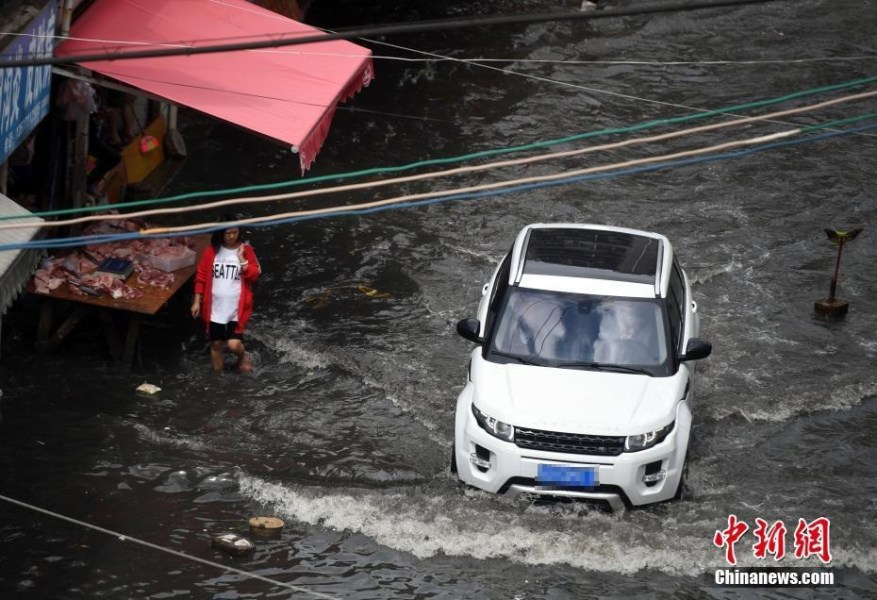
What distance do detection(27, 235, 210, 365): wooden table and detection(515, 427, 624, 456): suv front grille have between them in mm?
4238

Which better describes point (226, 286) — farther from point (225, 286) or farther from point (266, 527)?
point (266, 527)

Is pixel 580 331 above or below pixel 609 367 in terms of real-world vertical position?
above

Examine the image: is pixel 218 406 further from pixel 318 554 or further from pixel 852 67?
pixel 852 67

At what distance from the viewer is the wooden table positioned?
11.8 metres

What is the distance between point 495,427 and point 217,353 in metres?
3.75

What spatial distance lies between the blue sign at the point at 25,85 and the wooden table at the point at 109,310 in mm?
1586

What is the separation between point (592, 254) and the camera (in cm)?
1112

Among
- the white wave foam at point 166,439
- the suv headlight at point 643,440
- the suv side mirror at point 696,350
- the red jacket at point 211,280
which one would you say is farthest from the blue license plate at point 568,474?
the red jacket at point 211,280

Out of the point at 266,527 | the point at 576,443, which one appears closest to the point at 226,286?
the point at 266,527

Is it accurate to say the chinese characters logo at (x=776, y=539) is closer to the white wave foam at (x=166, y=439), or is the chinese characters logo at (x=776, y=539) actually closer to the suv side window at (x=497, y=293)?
the suv side window at (x=497, y=293)

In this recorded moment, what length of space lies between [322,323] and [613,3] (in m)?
13.9

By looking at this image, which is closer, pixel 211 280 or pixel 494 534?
pixel 494 534

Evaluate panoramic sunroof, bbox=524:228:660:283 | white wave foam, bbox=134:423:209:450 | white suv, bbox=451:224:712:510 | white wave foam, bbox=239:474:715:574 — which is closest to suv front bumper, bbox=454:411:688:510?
white suv, bbox=451:224:712:510

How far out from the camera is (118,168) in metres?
14.9
